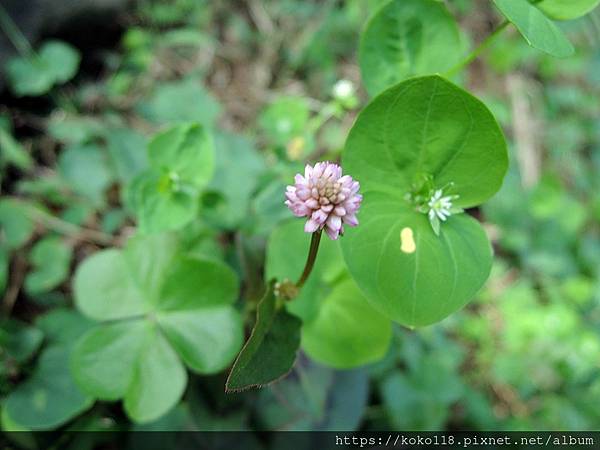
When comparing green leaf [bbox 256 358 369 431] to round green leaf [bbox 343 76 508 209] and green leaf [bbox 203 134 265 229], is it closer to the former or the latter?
green leaf [bbox 203 134 265 229]

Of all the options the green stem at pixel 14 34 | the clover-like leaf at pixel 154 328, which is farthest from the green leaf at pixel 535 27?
the green stem at pixel 14 34

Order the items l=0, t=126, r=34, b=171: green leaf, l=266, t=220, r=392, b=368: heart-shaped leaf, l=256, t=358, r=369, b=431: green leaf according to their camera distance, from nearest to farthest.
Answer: l=266, t=220, r=392, b=368: heart-shaped leaf, l=256, t=358, r=369, b=431: green leaf, l=0, t=126, r=34, b=171: green leaf

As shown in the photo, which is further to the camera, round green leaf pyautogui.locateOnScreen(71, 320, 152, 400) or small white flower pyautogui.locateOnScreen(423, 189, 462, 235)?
round green leaf pyautogui.locateOnScreen(71, 320, 152, 400)

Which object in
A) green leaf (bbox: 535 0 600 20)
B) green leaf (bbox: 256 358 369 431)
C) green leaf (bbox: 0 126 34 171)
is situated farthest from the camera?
green leaf (bbox: 0 126 34 171)

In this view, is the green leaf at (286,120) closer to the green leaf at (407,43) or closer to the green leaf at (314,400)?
the green leaf at (407,43)

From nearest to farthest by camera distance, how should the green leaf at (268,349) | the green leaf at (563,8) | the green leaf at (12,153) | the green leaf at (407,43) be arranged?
the green leaf at (268,349) → the green leaf at (563,8) → the green leaf at (407,43) → the green leaf at (12,153)

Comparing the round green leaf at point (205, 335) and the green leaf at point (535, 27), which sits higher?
the green leaf at point (535, 27)

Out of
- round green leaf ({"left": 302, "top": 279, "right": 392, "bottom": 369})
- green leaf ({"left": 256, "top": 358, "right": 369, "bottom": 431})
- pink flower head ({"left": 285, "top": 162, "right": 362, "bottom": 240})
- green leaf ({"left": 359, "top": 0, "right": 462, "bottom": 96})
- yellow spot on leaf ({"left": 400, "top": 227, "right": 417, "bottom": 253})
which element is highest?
pink flower head ({"left": 285, "top": 162, "right": 362, "bottom": 240})

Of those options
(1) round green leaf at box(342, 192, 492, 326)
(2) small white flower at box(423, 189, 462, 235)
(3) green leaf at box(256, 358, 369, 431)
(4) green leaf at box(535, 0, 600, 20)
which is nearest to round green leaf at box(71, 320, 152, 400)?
(3) green leaf at box(256, 358, 369, 431)
